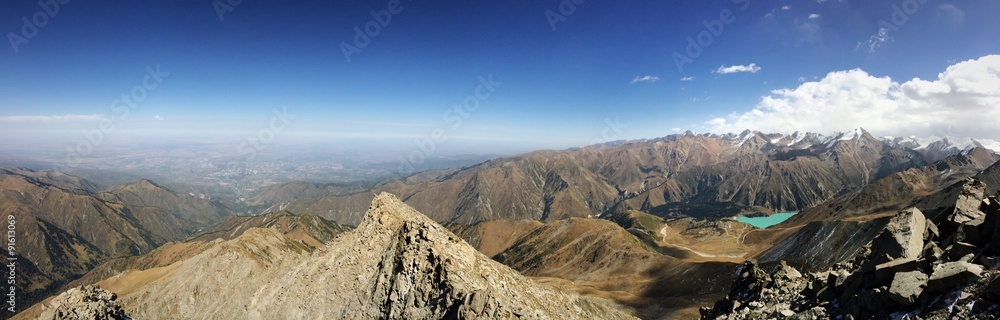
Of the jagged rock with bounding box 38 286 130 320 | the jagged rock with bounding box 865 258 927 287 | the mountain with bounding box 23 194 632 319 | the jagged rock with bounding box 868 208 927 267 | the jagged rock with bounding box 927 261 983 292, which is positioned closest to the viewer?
the jagged rock with bounding box 927 261 983 292

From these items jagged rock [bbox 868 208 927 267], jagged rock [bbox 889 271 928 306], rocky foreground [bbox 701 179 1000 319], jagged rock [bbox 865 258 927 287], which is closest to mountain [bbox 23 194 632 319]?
rocky foreground [bbox 701 179 1000 319]

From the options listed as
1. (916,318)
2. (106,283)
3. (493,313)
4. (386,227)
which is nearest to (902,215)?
(916,318)

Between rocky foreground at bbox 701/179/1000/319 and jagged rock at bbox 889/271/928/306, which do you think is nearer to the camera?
rocky foreground at bbox 701/179/1000/319

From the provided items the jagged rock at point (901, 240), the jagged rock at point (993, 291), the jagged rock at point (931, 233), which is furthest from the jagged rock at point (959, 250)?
the jagged rock at point (931, 233)

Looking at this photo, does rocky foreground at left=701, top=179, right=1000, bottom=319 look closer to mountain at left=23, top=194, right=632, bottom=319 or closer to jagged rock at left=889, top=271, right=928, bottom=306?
jagged rock at left=889, top=271, right=928, bottom=306

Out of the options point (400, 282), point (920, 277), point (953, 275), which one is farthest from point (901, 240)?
point (400, 282)

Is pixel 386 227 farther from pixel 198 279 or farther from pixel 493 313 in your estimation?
pixel 198 279

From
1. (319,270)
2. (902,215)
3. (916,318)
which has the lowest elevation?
(319,270)
